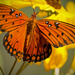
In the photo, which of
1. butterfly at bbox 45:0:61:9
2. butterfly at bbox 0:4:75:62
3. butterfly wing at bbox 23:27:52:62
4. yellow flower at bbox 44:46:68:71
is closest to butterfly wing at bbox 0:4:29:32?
butterfly at bbox 0:4:75:62

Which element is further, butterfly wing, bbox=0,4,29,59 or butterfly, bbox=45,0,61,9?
butterfly, bbox=45,0,61,9

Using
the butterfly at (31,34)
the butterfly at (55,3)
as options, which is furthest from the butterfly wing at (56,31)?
the butterfly at (55,3)

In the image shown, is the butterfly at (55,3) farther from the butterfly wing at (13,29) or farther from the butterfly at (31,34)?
the butterfly wing at (13,29)

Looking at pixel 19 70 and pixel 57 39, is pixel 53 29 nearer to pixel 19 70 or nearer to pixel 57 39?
pixel 57 39


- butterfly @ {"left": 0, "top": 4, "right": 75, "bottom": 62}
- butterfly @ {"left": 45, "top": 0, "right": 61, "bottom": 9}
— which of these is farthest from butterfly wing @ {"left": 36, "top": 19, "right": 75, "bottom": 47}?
butterfly @ {"left": 45, "top": 0, "right": 61, "bottom": 9}

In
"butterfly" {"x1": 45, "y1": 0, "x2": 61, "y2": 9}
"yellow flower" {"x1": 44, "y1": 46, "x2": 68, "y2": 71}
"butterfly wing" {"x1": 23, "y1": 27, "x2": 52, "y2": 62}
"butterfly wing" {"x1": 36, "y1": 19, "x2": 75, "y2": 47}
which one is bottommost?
"yellow flower" {"x1": 44, "y1": 46, "x2": 68, "y2": 71}

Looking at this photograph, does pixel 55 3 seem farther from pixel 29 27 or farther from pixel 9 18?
pixel 9 18

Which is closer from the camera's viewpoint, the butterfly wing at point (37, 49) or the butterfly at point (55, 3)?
the butterfly wing at point (37, 49)

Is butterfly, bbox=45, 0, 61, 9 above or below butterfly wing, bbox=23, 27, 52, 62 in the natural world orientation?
above

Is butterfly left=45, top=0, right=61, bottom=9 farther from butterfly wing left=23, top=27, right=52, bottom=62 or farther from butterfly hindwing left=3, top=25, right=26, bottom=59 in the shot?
butterfly hindwing left=3, top=25, right=26, bottom=59
